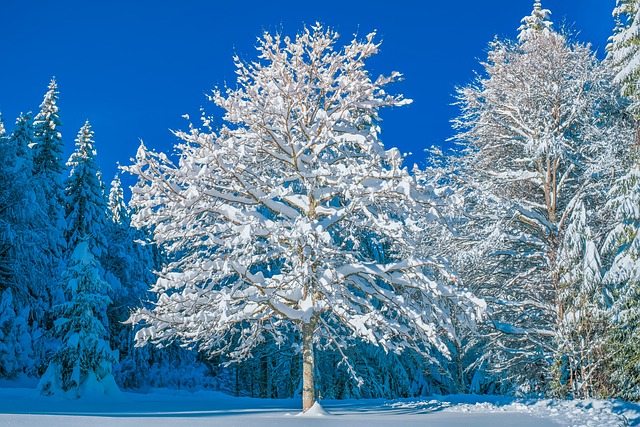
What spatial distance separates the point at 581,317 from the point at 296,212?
22.9 ft

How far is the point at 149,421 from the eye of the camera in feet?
25.1

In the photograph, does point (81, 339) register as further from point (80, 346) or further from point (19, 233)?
point (19, 233)

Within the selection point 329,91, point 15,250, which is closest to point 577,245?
point 329,91

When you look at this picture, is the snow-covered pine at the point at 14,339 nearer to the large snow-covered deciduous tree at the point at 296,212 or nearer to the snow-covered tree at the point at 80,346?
the snow-covered tree at the point at 80,346

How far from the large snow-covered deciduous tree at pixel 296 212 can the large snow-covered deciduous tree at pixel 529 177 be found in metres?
4.06

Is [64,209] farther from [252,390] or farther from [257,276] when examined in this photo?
[257,276]

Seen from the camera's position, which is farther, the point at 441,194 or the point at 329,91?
the point at 329,91

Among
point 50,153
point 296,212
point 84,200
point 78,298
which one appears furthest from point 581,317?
point 50,153

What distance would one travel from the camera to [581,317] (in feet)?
41.9

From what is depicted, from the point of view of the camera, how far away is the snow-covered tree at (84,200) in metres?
26.6

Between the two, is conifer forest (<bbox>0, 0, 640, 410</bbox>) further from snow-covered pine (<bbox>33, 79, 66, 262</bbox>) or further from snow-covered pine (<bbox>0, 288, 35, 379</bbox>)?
snow-covered pine (<bbox>33, 79, 66, 262</bbox>)

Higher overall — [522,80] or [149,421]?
[522,80]

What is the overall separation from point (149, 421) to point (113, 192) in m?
42.2

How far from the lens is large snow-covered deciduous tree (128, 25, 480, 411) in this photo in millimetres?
9617
